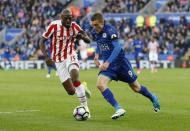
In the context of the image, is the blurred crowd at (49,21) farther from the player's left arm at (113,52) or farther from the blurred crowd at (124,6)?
the player's left arm at (113,52)

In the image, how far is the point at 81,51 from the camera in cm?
4528

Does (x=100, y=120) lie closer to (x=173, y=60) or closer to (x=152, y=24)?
(x=173, y=60)

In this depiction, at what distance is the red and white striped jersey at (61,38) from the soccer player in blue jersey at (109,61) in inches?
33.1

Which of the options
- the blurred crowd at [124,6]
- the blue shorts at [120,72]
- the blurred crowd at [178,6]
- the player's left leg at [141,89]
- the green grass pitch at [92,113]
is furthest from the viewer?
the blurred crowd at [124,6]

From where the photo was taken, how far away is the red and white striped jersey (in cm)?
1460

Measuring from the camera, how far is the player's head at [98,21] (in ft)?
44.0

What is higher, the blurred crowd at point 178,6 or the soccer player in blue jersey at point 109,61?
the soccer player in blue jersey at point 109,61

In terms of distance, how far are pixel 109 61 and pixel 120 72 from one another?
0.65 m

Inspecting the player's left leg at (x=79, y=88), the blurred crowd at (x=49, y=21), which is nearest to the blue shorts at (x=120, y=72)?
the player's left leg at (x=79, y=88)

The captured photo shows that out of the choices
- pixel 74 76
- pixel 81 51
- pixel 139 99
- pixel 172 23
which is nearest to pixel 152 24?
pixel 172 23

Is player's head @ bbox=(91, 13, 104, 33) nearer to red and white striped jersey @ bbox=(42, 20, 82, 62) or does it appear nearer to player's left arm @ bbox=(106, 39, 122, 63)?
player's left arm @ bbox=(106, 39, 122, 63)

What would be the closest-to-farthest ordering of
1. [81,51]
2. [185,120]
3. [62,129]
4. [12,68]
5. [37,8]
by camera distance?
[62,129] → [185,120] → [81,51] → [12,68] → [37,8]

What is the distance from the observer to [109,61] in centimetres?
1339

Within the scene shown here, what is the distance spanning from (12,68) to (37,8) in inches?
307
